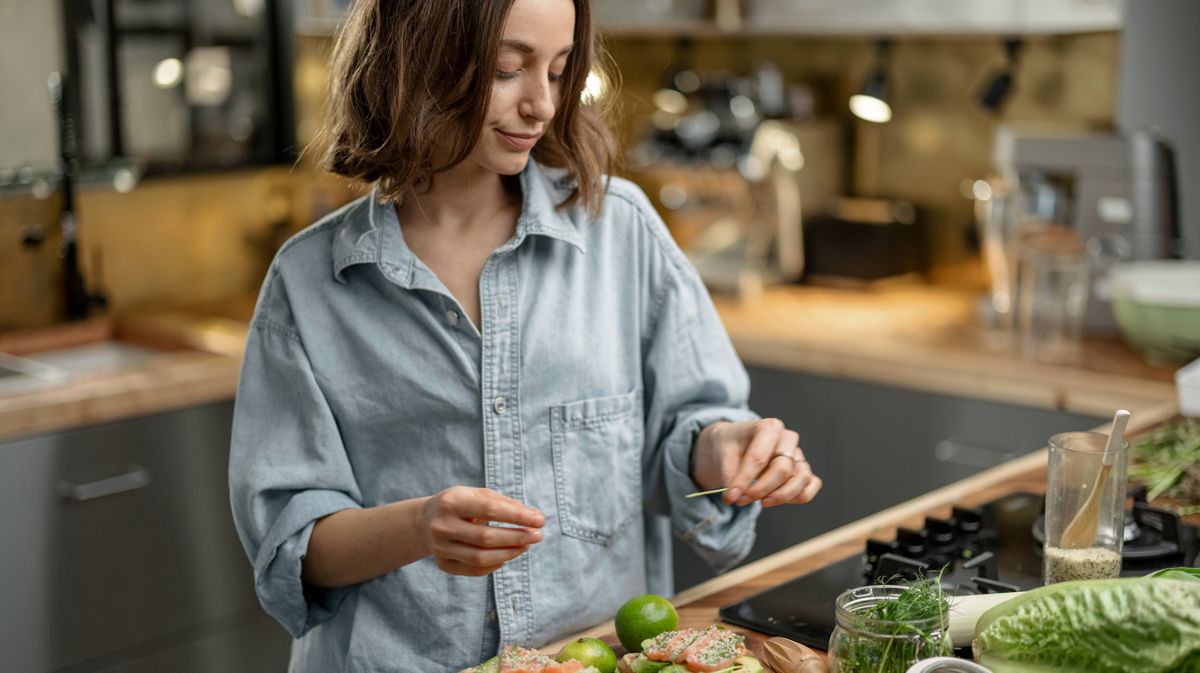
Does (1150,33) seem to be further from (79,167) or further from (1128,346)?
(79,167)

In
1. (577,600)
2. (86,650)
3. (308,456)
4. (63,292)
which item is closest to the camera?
(308,456)

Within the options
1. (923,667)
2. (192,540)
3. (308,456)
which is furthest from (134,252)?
(923,667)

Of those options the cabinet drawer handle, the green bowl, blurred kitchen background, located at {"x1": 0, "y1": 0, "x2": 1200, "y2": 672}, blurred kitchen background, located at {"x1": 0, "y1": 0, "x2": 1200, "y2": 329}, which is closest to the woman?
blurred kitchen background, located at {"x1": 0, "y1": 0, "x2": 1200, "y2": 672}

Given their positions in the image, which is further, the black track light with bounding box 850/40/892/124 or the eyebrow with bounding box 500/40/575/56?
the black track light with bounding box 850/40/892/124

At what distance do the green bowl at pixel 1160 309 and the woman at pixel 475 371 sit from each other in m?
1.23

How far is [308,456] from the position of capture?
1421 mm

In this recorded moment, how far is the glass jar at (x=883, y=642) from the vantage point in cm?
110

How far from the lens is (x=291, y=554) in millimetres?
1379

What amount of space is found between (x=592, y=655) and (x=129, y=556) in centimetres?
165

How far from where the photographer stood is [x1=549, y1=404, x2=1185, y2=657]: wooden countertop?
4.63 feet

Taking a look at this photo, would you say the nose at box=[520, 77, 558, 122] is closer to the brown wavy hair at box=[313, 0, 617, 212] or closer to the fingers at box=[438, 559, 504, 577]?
the brown wavy hair at box=[313, 0, 617, 212]

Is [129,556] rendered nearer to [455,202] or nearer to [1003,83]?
[455,202]

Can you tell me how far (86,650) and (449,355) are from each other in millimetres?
1416

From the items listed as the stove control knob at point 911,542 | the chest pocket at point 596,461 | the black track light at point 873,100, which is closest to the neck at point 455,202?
the chest pocket at point 596,461
